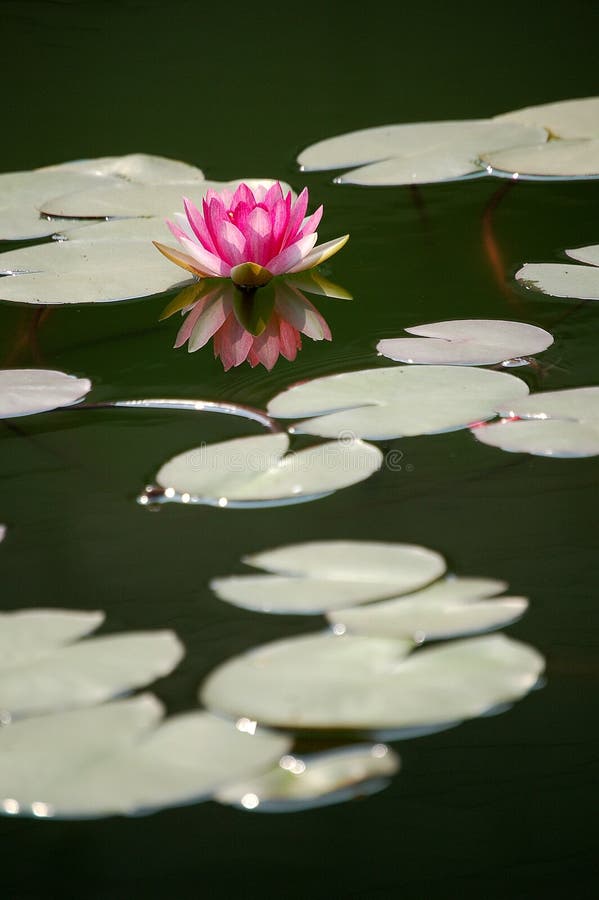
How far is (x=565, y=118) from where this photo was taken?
1973 millimetres

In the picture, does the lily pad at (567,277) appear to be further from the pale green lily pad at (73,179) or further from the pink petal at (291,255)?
the pale green lily pad at (73,179)

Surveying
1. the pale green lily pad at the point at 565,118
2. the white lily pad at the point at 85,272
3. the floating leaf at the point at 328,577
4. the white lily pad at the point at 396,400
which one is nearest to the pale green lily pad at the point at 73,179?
the white lily pad at the point at 85,272

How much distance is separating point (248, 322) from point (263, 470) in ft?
1.33

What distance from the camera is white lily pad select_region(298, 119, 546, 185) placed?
1.83 metres

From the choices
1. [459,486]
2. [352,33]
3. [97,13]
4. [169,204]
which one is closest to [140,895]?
[459,486]

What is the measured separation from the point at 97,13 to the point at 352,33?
79 centimetres

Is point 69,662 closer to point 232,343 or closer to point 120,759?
point 120,759

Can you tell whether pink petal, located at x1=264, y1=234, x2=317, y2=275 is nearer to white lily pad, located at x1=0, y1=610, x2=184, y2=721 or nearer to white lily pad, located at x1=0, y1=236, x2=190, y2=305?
white lily pad, located at x1=0, y1=236, x2=190, y2=305

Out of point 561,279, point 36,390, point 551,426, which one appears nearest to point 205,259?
point 36,390

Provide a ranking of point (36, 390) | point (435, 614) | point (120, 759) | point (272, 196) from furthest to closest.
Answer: point (272, 196) < point (36, 390) < point (435, 614) < point (120, 759)

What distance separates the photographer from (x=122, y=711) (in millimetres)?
705

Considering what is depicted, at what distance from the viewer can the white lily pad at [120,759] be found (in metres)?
0.64

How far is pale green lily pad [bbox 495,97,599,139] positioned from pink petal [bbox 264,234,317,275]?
28.8 inches

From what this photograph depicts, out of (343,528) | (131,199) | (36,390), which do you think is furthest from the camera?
(131,199)
